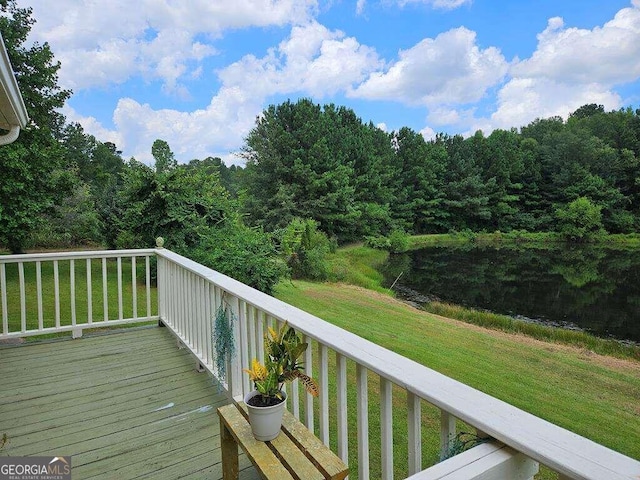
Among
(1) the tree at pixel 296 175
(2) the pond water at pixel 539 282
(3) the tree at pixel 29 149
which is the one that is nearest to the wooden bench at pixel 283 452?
(3) the tree at pixel 29 149

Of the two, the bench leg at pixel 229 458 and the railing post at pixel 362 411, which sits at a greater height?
the railing post at pixel 362 411

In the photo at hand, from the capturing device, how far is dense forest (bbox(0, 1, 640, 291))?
22.4 ft

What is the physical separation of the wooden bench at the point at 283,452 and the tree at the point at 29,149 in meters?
8.48

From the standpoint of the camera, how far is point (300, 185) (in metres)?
20.9

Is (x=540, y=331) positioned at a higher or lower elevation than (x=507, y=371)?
lower

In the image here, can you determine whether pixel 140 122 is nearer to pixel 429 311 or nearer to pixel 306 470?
pixel 429 311

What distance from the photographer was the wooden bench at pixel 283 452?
1.29 meters

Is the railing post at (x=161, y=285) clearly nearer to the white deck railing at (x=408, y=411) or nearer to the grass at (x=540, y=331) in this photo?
the white deck railing at (x=408, y=411)

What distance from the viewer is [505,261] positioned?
2011 centimetres

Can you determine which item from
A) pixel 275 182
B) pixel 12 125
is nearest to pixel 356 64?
pixel 275 182

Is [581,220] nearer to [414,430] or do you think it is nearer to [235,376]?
[235,376]

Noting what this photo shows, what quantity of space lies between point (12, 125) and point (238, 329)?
2381 mm

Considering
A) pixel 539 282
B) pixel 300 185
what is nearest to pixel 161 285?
pixel 539 282

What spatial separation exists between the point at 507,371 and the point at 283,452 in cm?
518
